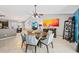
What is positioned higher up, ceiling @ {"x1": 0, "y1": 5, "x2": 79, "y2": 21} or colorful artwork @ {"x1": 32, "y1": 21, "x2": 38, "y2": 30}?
ceiling @ {"x1": 0, "y1": 5, "x2": 79, "y2": 21}

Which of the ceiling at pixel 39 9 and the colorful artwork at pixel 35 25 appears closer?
the ceiling at pixel 39 9

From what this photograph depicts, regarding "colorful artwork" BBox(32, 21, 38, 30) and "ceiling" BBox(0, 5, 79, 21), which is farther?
"colorful artwork" BBox(32, 21, 38, 30)

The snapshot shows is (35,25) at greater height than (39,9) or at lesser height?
lesser

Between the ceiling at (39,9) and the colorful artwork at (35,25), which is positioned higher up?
the ceiling at (39,9)

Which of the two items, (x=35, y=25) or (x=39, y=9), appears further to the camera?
(x=35, y=25)
